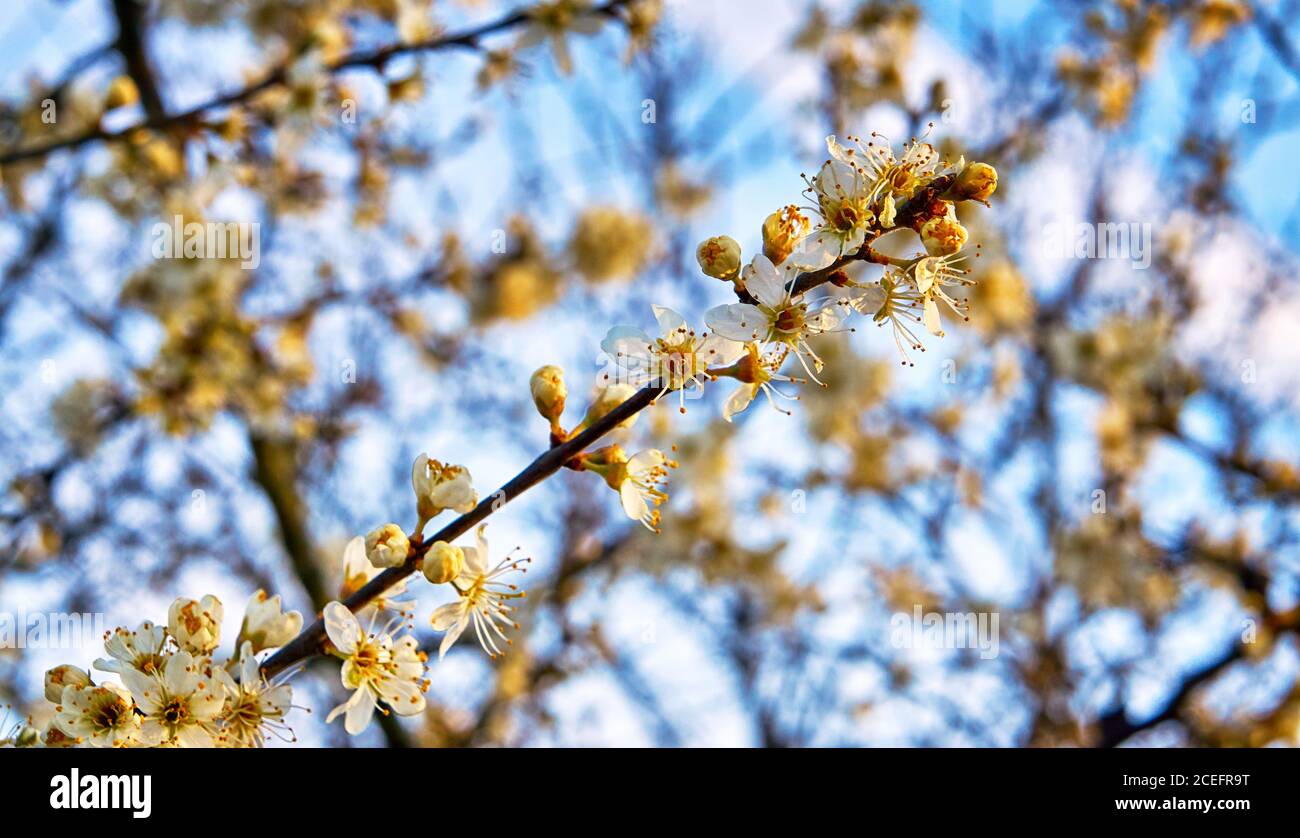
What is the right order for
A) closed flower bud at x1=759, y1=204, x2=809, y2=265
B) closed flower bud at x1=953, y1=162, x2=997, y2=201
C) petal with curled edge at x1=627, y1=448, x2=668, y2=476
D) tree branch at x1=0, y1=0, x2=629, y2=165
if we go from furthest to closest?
1. tree branch at x1=0, y1=0, x2=629, y2=165
2. petal with curled edge at x1=627, y1=448, x2=668, y2=476
3. closed flower bud at x1=759, y1=204, x2=809, y2=265
4. closed flower bud at x1=953, y1=162, x2=997, y2=201

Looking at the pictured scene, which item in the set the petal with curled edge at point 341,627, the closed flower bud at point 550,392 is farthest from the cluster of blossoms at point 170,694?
the closed flower bud at point 550,392

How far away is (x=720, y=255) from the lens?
124cm

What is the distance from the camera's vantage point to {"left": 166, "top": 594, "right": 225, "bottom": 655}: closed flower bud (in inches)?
50.2

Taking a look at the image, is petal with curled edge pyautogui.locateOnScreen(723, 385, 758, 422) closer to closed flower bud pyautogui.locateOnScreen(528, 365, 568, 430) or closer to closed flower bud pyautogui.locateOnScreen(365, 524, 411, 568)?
closed flower bud pyautogui.locateOnScreen(528, 365, 568, 430)

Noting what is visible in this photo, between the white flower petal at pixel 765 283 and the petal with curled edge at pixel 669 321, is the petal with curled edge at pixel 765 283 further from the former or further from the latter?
the petal with curled edge at pixel 669 321

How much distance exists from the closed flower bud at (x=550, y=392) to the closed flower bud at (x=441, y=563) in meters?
0.20

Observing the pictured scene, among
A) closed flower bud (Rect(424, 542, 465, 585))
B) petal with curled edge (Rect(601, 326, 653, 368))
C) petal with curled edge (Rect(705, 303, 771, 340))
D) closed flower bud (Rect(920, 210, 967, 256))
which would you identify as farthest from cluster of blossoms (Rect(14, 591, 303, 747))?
closed flower bud (Rect(920, 210, 967, 256))

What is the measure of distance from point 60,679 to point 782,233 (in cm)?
107

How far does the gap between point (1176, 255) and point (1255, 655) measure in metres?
2.08

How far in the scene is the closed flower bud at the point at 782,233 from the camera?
1237 mm

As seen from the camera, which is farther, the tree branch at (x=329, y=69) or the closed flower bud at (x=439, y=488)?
the tree branch at (x=329, y=69)

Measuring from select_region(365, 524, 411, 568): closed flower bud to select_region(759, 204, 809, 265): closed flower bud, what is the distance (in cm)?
57
